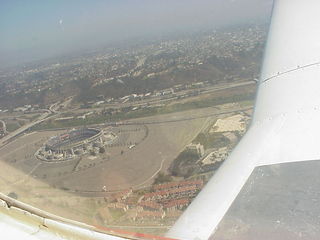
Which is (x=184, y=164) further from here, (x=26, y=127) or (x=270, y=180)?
(x=270, y=180)

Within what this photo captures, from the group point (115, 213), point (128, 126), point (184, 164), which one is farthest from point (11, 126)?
point (128, 126)

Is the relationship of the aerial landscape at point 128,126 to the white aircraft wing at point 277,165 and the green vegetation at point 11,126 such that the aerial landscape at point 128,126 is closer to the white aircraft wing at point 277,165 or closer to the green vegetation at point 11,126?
the green vegetation at point 11,126

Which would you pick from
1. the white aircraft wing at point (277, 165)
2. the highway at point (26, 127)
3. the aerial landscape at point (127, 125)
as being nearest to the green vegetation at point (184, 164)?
the aerial landscape at point (127, 125)

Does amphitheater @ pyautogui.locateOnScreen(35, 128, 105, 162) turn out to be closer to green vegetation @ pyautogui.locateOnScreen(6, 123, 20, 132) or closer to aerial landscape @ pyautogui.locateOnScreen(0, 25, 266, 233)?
aerial landscape @ pyautogui.locateOnScreen(0, 25, 266, 233)

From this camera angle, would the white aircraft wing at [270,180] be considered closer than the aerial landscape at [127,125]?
Yes

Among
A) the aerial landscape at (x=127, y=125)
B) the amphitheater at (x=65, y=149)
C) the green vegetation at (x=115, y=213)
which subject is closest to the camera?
the green vegetation at (x=115, y=213)

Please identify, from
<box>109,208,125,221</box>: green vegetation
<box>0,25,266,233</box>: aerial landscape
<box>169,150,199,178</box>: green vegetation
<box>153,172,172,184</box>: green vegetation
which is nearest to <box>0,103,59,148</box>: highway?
<box>0,25,266,233</box>: aerial landscape
